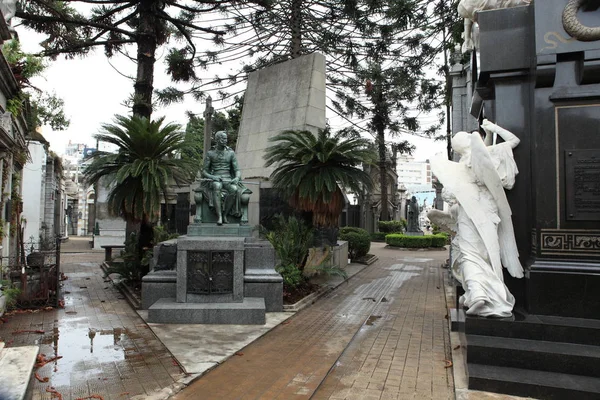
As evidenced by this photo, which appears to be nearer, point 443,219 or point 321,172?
point 443,219

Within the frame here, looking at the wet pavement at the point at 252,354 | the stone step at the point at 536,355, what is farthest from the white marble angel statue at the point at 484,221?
the wet pavement at the point at 252,354

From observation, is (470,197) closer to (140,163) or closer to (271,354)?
(271,354)

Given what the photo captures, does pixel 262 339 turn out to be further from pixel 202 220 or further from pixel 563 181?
pixel 563 181

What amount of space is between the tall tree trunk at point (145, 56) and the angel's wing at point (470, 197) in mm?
9653

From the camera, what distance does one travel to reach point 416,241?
23.8 metres

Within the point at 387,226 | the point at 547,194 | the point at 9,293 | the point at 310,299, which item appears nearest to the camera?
the point at 547,194

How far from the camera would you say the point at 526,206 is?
5.17 meters

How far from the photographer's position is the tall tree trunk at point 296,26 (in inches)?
698

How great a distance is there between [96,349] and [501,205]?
541 centimetres

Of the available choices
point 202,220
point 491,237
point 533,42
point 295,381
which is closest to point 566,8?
point 533,42

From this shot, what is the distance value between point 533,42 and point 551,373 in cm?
389

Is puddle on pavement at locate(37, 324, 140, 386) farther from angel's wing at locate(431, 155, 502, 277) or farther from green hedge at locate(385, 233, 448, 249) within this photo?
green hedge at locate(385, 233, 448, 249)

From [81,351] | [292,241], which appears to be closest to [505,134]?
[292,241]

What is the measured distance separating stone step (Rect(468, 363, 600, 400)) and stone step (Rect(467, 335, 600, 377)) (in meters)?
0.06
